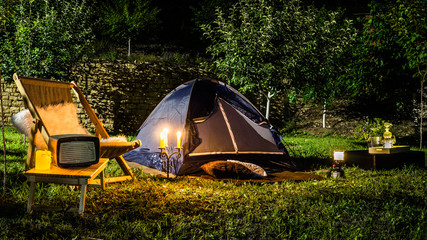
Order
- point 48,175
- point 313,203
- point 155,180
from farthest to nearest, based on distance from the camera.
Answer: point 155,180 → point 313,203 → point 48,175

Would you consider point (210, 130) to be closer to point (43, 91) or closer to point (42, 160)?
point (43, 91)

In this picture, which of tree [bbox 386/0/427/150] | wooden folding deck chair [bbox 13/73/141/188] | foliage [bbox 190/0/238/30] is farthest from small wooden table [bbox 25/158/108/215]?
foliage [bbox 190/0/238/30]

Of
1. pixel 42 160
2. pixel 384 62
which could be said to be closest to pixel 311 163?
pixel 42 160

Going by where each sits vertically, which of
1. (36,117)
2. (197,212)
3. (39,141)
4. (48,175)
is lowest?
(197,212)

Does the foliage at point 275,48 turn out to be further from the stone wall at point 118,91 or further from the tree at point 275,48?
the stone wall at point 118,91

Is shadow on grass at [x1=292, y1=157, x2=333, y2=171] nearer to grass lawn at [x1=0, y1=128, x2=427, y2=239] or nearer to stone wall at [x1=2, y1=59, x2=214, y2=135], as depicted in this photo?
grass lawn at [x1=0, y1=128, x2=427, y2=239]

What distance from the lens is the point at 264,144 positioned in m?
5.59

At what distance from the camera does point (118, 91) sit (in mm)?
10914

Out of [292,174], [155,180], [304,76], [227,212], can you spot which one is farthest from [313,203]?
[304,76]

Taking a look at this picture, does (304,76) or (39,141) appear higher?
(304,76)

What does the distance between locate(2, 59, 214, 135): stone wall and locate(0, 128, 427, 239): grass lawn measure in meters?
6.38

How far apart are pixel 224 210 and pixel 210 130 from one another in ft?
8.10

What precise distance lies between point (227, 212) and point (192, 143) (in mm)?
2022

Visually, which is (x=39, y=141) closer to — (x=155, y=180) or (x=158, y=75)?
(x=155, y=180)
